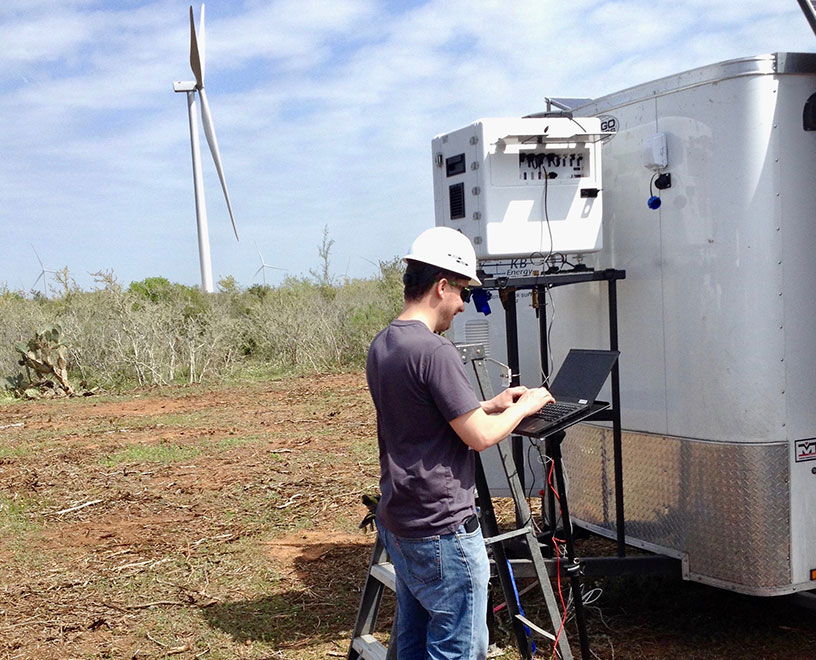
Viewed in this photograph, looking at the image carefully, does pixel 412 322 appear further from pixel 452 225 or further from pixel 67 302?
pixel 67 302

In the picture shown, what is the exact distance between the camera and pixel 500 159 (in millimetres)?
4238

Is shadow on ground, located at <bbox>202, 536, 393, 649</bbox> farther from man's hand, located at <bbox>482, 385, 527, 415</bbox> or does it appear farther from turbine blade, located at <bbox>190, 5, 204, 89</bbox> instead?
turbine blade, located at <bbox>190, 5, 204, 89</bbox>

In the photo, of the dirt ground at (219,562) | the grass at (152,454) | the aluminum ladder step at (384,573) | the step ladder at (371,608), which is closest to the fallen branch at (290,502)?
the dirt ground at (219,562)

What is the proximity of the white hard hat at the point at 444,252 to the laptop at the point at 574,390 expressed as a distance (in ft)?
2.55

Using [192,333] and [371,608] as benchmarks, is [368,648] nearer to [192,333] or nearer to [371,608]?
[371,608]

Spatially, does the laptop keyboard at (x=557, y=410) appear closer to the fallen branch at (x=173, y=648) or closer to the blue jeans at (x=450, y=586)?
the blue jeans at (x=450, y=586)

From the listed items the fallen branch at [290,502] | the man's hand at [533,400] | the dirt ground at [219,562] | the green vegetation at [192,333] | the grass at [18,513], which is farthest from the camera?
the green vegetation at [192,333]

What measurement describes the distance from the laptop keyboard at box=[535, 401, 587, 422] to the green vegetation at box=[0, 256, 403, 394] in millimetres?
15194

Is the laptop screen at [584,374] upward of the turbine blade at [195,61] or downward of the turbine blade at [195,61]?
downward

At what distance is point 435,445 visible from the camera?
2.92 metres

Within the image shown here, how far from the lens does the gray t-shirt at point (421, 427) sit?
9.27 ft

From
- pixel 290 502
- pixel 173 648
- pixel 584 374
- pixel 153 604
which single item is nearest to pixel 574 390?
pixel 584 374

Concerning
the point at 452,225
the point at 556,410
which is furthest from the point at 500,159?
the point at 556,410

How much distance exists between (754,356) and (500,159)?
158 centimetres
